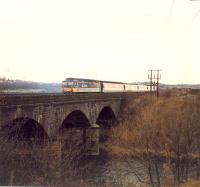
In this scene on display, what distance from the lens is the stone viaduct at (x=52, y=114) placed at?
727 inches

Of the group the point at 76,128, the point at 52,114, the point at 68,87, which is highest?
the point at 68,87

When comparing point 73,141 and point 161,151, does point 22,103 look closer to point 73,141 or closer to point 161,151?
point 161,151

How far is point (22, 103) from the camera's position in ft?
63.3

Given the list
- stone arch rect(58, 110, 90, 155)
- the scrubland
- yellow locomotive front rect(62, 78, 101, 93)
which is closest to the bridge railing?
the scrubland

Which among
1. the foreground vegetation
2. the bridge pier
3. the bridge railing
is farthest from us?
the bridge pier

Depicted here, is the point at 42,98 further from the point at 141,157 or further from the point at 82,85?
the point at 82,85

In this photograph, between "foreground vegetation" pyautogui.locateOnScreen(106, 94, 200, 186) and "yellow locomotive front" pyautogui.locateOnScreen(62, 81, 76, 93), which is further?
"yellow locomotive front" pyautogui.locateOnScreen(62, 81, 76, 93)

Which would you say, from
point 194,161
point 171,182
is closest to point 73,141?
point 194,161

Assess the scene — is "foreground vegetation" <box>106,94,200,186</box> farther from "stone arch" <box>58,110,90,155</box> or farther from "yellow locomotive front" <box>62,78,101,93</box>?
"yellow locomotive front" <box>62,78,101,93</box>

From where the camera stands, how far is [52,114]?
958 inches

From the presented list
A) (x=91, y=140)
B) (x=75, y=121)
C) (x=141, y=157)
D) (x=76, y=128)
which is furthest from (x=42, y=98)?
(x=75, y=121)

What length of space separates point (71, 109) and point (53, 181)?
1212 cm

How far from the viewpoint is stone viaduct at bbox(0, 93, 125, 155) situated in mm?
18477

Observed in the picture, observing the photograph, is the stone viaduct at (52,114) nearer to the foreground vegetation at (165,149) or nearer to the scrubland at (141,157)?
the scrubland at (141,157)
